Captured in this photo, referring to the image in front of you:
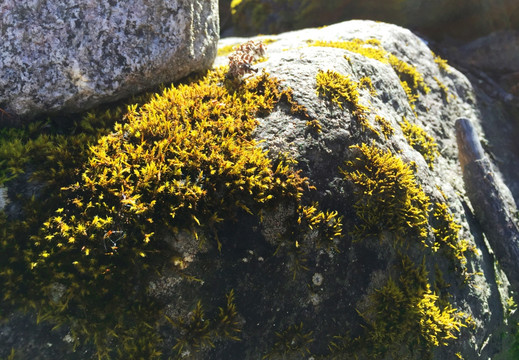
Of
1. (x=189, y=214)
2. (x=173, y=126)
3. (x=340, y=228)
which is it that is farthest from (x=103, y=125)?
(x=340, y=228)

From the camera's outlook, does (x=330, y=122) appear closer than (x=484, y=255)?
Yes

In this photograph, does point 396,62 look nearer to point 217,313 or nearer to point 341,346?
point 341,346

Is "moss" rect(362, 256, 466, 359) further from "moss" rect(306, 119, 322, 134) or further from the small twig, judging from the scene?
"moss" rect(306, 119, 322, 134)

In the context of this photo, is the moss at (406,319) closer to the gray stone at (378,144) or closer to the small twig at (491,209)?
the gray stone at (378,144)

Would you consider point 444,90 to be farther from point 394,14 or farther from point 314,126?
point 314,126

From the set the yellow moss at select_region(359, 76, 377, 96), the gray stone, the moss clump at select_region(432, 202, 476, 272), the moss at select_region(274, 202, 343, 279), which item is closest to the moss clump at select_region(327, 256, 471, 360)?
the gray stone

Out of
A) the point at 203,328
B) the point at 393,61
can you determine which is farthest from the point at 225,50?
the point at 203,328


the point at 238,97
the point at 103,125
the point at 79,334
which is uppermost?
the point at 238,97
